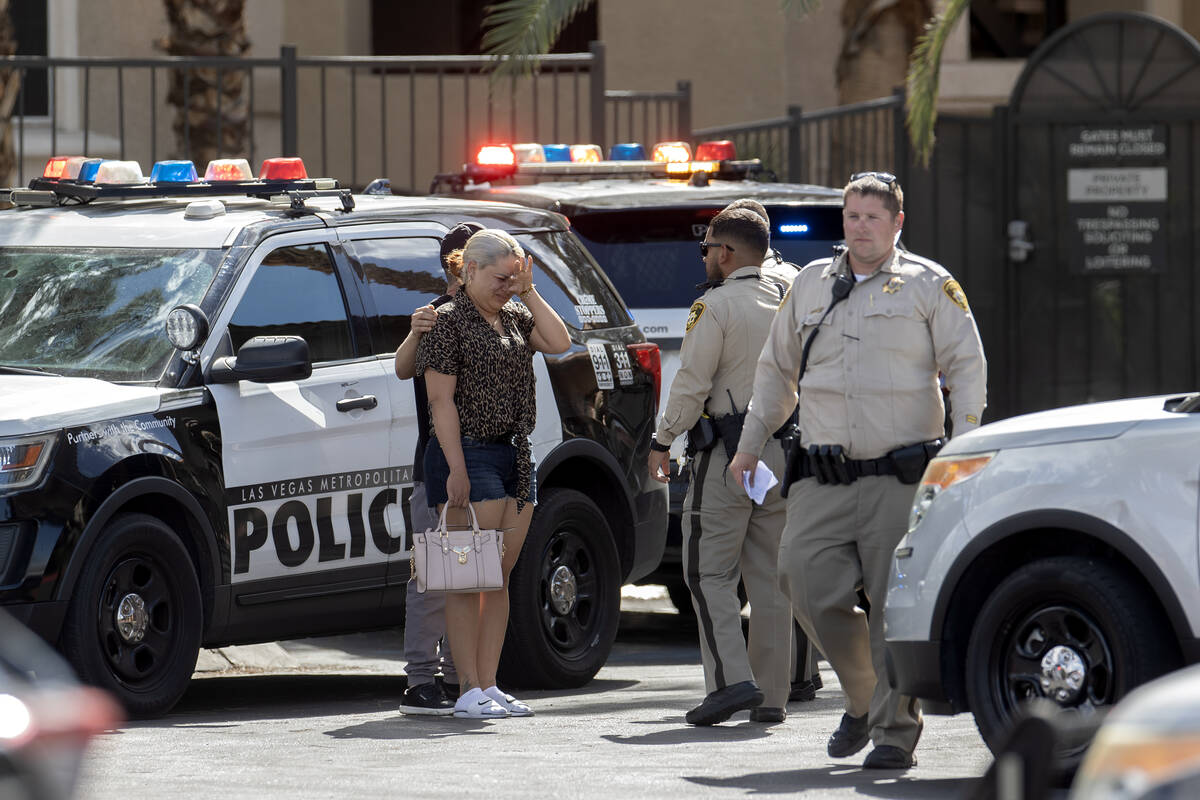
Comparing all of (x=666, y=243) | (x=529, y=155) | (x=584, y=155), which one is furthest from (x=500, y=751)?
(x=584, y=155)

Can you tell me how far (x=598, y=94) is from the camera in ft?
46.7

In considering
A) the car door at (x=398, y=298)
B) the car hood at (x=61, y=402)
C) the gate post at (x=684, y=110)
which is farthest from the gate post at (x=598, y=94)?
the car hood at (x=61, y=402)

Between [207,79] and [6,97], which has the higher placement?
[207,79]

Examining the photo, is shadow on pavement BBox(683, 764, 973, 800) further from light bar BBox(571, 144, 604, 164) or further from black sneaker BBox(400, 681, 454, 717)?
light bar BBox(571, 144, 604, 164)

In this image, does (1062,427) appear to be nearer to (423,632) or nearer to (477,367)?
(477,367)

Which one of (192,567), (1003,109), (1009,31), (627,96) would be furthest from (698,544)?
(1009,31)

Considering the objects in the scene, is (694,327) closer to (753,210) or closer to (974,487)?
(753,210)

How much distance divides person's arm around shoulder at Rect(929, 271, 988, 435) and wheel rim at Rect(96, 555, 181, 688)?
2.78 m

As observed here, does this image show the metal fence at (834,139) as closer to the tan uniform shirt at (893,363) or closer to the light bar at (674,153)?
the light bar at (674,153)

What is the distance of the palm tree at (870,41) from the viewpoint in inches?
517

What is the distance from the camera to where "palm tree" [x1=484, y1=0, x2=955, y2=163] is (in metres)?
13.1

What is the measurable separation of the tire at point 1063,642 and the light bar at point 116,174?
168 inches

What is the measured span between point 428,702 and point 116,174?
8.44ft

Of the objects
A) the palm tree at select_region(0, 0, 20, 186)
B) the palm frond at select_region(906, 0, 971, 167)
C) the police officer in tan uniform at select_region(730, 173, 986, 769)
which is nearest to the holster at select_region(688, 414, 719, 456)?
the police officer in tan uniform at select_region(730, 173, 986, 769)
